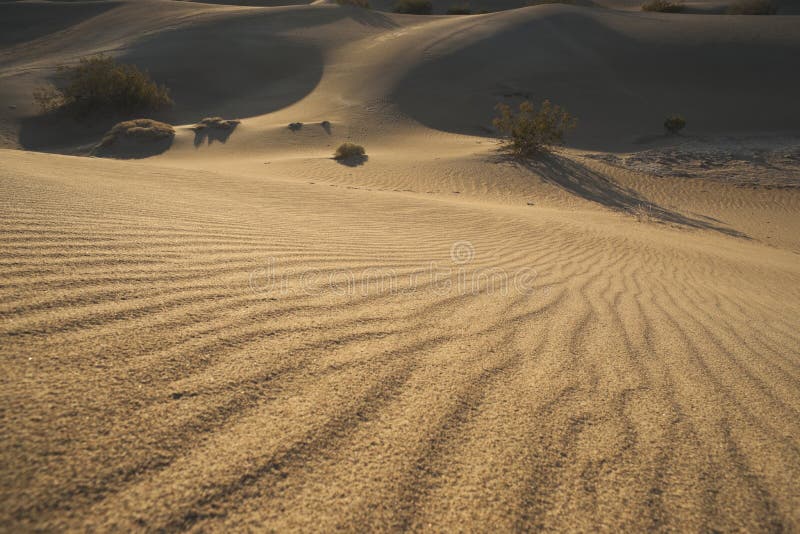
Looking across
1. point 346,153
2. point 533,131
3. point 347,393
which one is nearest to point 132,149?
point 346,153

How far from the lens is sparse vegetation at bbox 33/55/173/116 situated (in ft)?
53.1

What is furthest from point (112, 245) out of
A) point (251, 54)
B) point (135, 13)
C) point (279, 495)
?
point (135, 13)

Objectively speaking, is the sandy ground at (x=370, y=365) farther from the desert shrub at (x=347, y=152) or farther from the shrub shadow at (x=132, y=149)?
the shrub shadow at (x=132, y=149)

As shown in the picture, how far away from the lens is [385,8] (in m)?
46.3

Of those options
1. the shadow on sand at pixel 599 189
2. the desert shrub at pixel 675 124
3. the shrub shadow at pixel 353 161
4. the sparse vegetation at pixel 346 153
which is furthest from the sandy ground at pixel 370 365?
the desert shrub at pixel 675 124

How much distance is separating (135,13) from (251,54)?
1811 cm

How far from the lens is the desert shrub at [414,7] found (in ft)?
125

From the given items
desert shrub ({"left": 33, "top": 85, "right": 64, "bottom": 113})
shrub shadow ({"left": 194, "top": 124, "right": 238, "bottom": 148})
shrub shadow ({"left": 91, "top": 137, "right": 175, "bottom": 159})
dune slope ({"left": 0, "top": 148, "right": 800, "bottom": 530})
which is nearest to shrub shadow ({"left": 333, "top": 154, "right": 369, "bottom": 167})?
shrub shadow ({"left": 194, "top": 124, "right": 238, "bottom": 148})

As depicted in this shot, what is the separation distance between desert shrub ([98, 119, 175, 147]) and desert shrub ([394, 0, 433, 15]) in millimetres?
34491

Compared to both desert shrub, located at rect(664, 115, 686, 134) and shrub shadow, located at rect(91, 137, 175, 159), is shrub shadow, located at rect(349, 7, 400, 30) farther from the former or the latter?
shrub shadow, located at rect(91, 137, 175, 159)

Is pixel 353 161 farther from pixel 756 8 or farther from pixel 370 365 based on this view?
pixel 756 8

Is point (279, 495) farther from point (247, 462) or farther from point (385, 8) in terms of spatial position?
point (385, 8)

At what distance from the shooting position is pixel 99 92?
1614 cm

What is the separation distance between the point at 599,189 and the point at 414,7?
123ft
